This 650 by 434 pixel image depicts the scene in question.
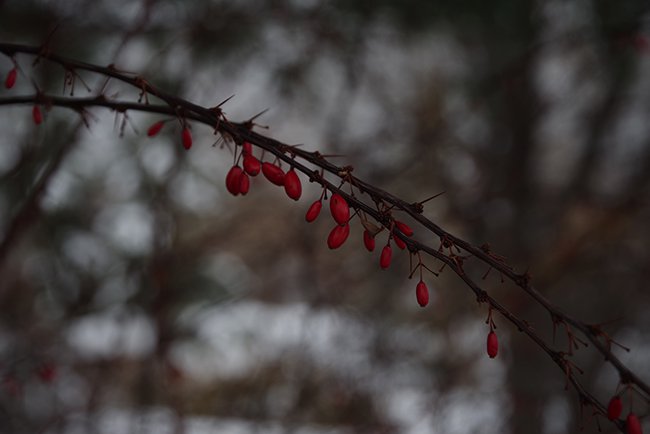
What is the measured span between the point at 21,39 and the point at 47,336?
1466 mm

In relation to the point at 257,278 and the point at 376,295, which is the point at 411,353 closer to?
the point at 376,295

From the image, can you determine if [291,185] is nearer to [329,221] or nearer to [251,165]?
[251,165]

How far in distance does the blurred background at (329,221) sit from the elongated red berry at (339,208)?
1.82 m

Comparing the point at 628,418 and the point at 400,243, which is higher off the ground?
the point at 400,243

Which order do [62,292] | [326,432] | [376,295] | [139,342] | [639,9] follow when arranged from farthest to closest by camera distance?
[376,295] < [139,342] < [326,432] < [62,292] < [639,9]

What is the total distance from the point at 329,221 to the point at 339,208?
306 centimetres

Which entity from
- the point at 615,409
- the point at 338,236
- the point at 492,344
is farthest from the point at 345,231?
the point at 615,409

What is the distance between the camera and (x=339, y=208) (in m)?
0.99

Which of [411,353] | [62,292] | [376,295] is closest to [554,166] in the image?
[376,295]

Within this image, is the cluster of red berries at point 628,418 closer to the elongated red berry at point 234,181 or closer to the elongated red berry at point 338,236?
the elongated red berry at point 338,236

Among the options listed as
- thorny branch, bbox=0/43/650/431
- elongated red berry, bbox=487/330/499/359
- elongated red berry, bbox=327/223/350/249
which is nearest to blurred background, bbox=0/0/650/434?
thorny branch, bbox=0/43/650/431

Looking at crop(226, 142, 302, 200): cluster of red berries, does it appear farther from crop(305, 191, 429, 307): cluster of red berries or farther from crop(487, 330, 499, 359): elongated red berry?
crop(487, 330, 499, 359): elongated red berry

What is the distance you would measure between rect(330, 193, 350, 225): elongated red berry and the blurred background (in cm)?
182

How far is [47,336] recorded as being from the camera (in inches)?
132
